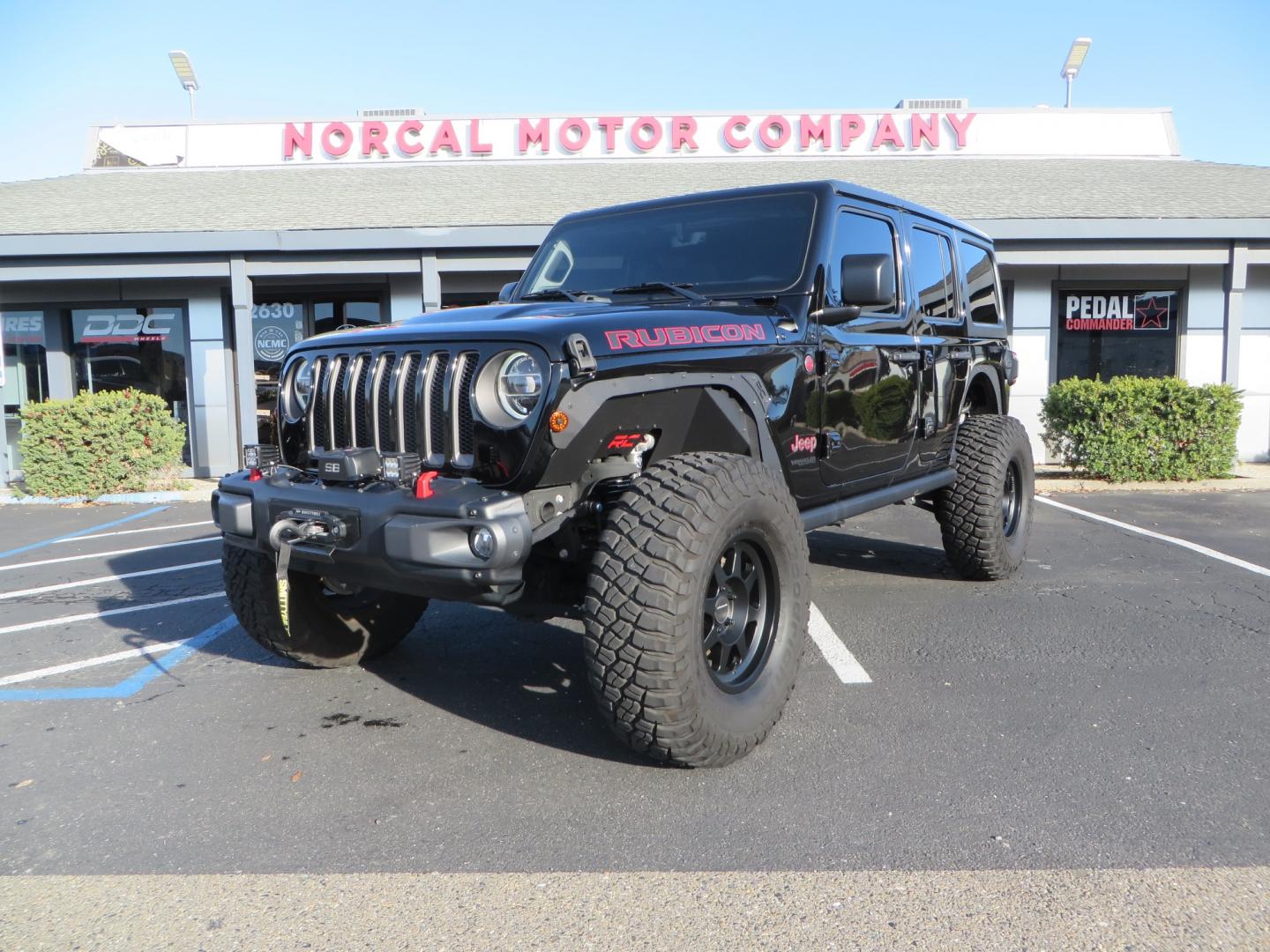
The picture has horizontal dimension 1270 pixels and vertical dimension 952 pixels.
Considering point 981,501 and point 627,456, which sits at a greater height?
point 627,456

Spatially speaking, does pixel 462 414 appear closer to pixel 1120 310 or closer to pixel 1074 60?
pixel 1120 310

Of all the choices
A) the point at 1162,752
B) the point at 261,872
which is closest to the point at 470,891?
the point at 261,872

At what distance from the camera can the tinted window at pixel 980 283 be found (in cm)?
579

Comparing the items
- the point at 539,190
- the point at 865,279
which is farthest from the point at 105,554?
the point at 539,190

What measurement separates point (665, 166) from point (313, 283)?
6.13 meters

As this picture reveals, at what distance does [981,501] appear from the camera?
5.46 metres

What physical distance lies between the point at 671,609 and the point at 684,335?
39.8 inches

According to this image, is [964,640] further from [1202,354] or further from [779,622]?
[1202,354]

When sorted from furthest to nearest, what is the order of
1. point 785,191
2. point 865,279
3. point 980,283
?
point 980,283 < point 785,191 < point 865,279

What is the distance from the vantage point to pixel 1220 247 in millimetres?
12195

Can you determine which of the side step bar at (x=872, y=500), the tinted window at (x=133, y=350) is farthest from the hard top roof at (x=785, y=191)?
the tinted window at (x=133, y=350)

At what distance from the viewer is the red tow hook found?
9.52 ft

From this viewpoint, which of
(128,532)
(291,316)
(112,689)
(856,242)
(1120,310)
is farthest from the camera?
(291,316)

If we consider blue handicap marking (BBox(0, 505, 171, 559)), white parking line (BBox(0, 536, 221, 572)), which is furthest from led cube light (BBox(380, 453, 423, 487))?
blue handicap marking (BBox(0, 505, 171, 559))
